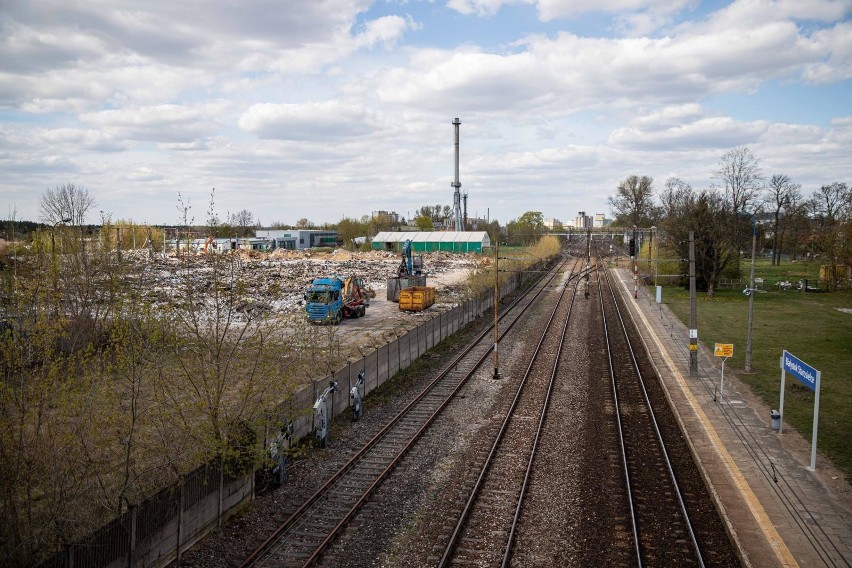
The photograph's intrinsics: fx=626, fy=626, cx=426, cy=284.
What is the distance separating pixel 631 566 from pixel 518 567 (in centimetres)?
221

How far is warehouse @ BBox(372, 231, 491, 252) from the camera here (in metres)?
130

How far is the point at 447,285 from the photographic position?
67.5m

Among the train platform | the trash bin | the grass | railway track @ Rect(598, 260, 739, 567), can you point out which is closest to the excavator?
the grass

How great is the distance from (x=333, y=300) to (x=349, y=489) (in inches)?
1017

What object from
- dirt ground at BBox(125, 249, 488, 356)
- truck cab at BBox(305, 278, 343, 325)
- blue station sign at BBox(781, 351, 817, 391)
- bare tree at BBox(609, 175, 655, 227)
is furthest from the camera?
bare tree at BBox(609, 175, 655, 227)

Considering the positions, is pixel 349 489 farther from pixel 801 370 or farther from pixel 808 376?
pixel 801 370

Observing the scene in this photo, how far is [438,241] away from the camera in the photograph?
132 meters

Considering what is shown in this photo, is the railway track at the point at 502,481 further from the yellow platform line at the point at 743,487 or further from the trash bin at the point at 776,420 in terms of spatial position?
the trash bin at the point at 776,420

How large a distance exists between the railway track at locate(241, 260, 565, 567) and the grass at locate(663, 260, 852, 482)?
1178 centimetres

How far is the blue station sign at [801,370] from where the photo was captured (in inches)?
659

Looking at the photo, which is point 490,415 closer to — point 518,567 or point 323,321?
point 518,567

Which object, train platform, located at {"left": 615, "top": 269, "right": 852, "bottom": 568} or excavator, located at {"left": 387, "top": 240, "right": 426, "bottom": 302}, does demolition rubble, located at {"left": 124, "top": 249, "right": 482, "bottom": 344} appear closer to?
excavator, located at {"left": 387, "top": 240, "right": 426, "bottom": 302}

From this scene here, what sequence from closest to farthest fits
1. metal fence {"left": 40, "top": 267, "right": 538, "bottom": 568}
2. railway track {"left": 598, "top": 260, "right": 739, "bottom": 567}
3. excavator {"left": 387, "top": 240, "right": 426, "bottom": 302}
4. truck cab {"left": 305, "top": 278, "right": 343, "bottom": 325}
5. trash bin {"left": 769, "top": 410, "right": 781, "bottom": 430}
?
metal fence {"left": 40, "top": 267, "right": 538, "bottom": 568}, railway track {"left": 598, "top": 260, "right": 739, "bottom": 567}, trash bin {"left": 769, "top": 410, "right": 781, "bottom": 430}, truck cab {"left": 305, "top": 278, "right": 343, "bottom": 325}, excavator {"left": 387, "top": 240, "right": 426, "bottom": 302}

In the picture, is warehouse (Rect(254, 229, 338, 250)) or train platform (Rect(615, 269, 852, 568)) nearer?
train platform (Rect(615, 269, 852, 568))
